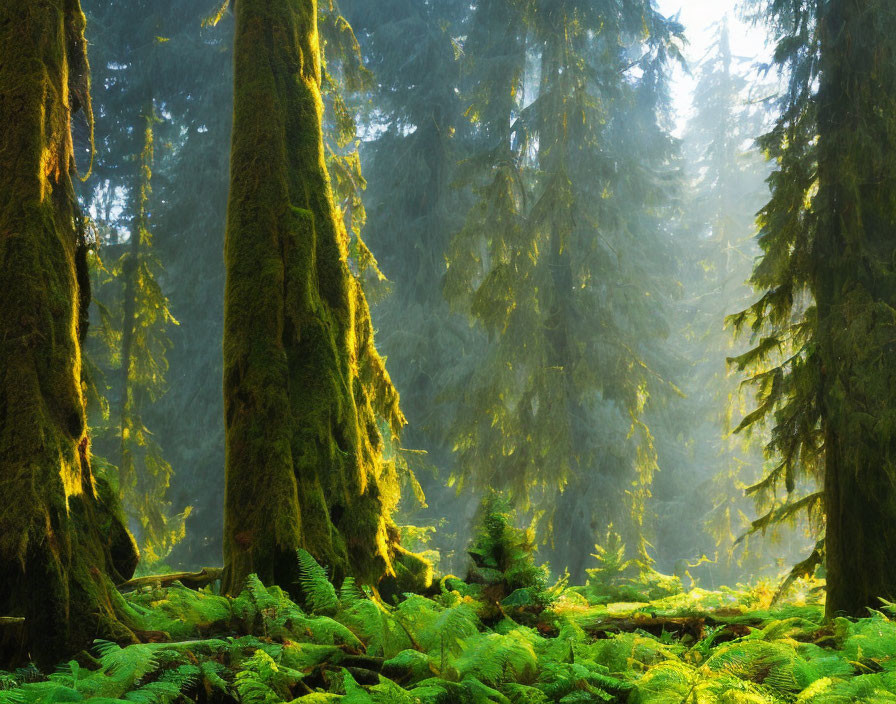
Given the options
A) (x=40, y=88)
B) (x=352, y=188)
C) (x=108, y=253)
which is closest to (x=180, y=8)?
(x=108, y=253)

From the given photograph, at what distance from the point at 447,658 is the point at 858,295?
3847mm

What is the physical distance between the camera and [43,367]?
3.07 m

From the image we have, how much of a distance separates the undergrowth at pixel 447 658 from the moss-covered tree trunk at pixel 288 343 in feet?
2.10

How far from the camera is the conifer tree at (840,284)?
4.50 m

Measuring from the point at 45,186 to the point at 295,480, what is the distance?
2039mm

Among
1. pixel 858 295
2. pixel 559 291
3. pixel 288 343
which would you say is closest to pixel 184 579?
pixel 288 343

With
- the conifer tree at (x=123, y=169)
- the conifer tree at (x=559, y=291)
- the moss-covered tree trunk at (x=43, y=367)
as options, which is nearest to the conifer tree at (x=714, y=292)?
the conifer tree at (x=559, y=291)

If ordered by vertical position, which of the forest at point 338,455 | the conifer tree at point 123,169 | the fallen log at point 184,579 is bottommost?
the fallen log at point 184,579

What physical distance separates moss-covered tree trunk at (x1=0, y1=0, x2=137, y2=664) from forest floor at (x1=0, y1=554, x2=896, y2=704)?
26cm

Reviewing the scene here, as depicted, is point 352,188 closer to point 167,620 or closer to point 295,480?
point 295,480

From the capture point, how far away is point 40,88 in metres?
3.34

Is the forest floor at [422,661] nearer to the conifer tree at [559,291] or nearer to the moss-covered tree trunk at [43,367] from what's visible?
the moss-covered tree trunk at [43,367]

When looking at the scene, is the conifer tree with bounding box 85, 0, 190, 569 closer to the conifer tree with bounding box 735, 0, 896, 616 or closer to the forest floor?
the forest floor

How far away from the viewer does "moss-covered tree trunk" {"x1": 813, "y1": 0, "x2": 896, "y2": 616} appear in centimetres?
448
